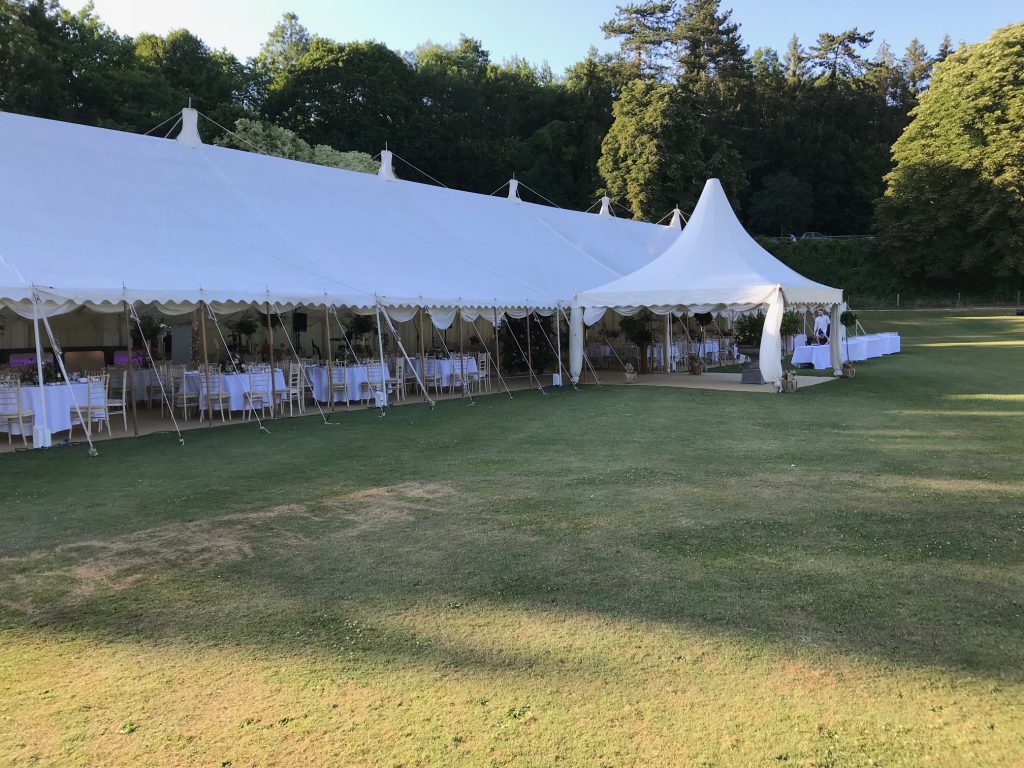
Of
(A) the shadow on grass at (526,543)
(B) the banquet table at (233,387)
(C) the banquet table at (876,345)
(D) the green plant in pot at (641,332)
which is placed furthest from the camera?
(C) the banquet table at (876,345)

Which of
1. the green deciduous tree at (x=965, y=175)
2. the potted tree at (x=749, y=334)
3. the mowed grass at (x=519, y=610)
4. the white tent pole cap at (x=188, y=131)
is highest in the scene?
the green deciduous tree at (x=965, y=175)

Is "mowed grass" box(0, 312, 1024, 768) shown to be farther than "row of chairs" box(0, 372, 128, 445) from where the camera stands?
No

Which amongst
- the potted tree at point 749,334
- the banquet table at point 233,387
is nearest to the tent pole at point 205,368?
the banquet table at point 233,387

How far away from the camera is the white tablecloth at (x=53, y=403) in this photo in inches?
303

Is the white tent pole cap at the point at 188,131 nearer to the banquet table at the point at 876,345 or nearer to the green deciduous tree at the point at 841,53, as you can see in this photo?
the banquet table at the point at 876,345

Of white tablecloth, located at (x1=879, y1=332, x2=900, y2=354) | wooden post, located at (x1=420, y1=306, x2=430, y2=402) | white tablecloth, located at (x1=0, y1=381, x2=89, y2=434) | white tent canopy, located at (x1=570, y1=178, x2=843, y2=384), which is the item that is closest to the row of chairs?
white tablecloth, located at (x1=0, y1=381, x2=89, y2=434)

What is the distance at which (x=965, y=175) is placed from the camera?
1334 inches

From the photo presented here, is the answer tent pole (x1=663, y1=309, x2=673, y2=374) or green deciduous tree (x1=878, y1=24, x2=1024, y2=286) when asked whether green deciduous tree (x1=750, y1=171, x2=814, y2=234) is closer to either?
green deciduous tree (x1=878, y1=24, x2=1024, y2=286)

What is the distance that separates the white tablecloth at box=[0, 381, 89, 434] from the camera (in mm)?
7691

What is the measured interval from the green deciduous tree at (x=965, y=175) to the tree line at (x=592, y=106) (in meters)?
0.17

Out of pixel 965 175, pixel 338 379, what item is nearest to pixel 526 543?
pixel 338 379

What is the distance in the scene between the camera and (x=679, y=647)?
284cm

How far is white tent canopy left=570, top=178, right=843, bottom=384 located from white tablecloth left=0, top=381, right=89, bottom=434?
8253mm

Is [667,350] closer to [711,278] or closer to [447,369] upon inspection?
[711,278]
